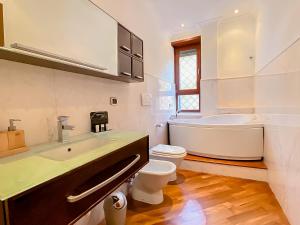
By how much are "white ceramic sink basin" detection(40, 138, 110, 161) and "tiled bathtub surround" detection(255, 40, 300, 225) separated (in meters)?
1.43

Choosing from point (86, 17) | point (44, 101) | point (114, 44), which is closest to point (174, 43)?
point (114, 44)

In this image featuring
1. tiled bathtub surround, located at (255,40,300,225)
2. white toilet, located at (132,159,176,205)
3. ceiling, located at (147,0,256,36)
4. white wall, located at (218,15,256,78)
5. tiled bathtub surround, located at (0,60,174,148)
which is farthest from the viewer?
white wall, located at (218,15,256,78)

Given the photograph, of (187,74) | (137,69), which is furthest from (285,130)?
(187,74)

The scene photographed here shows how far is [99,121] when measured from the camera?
4.90 feet

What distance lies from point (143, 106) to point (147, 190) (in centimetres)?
101

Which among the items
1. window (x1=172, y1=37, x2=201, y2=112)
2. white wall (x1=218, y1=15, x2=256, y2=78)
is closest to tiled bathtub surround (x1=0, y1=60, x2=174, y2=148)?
window (x1=172, y1=37, x2=201, y2=112)

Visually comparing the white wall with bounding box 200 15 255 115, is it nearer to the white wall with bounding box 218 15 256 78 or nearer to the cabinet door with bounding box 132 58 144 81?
the white wall with bounding box 218 15 256 78

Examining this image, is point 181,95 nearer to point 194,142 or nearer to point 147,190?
point 194,142

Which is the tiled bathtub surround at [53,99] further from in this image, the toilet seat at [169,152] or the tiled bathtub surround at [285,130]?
the tiled bathtub surround at [285,130]

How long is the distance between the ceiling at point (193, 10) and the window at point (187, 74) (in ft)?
1.56

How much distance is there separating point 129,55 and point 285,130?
1.56m

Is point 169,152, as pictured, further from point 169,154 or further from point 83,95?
point 83,95

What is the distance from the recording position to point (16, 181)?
21.4 inches

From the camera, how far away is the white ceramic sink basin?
2.97 ft
